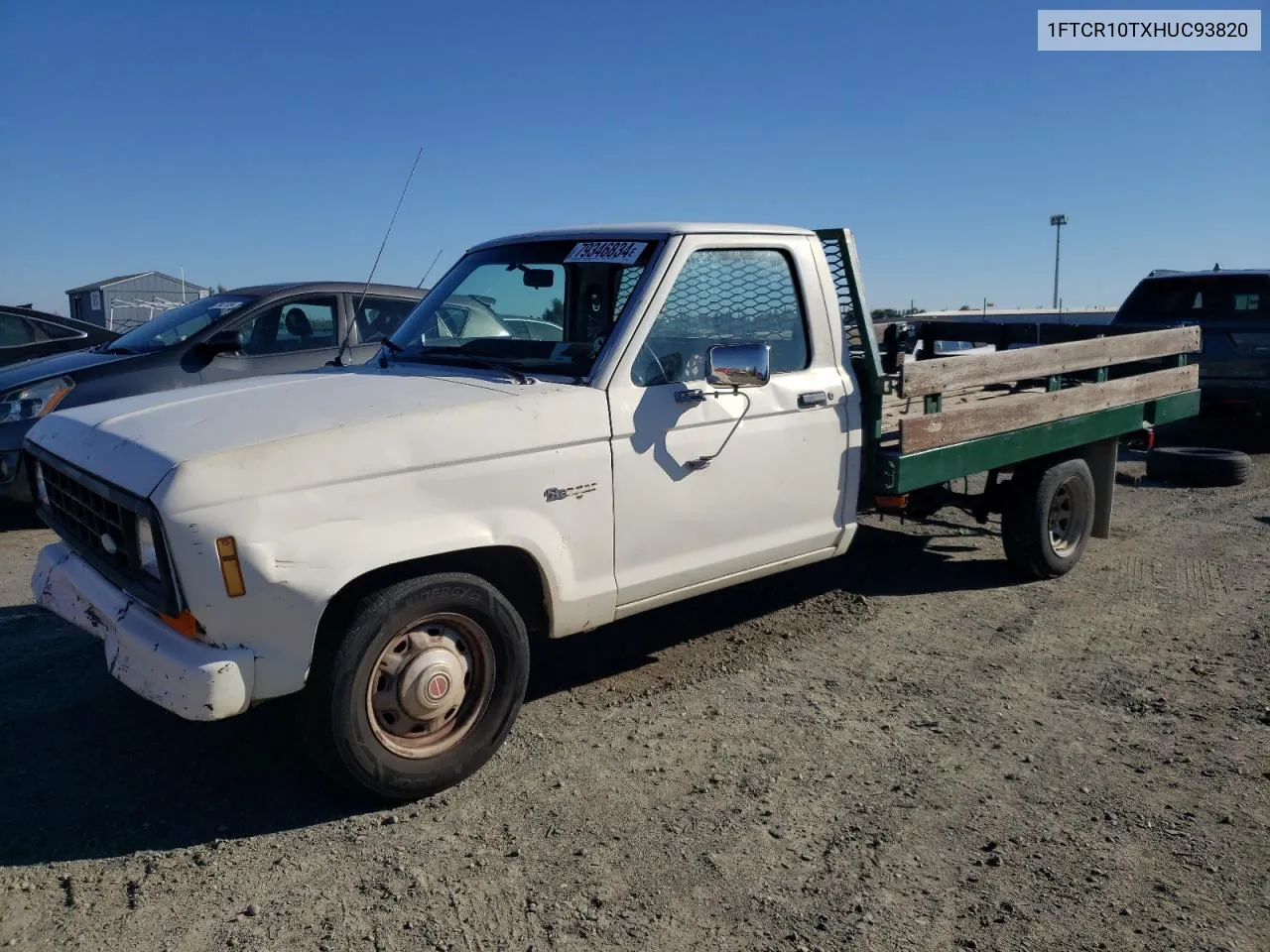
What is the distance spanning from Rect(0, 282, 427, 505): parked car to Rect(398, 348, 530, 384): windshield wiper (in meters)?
2.54

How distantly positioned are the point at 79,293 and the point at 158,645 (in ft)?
72.6

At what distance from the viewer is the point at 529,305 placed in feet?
15.0

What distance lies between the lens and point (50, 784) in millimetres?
3537

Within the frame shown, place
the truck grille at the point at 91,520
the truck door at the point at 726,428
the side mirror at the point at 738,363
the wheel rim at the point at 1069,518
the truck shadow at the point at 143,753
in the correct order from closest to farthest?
the truck grille at the point at 91,520
the truck shadow at the point at 143,753
the side mirror at the point at 738,363
the truck door at the point at 726,428
the wheel rim at the point at 1069,518

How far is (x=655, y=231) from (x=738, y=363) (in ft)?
2.74

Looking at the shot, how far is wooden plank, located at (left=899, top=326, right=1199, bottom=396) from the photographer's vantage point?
5.00 metres

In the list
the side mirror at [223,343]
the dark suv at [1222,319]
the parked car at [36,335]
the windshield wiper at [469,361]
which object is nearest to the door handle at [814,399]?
the windshield wiper at [469,361]

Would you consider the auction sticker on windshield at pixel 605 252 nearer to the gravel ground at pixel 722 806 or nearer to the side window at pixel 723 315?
the side window at pixel 723 315

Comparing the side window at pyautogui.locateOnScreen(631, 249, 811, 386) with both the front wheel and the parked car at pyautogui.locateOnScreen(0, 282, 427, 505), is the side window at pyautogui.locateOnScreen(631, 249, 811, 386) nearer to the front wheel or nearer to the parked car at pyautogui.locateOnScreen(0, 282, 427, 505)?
the front wheel

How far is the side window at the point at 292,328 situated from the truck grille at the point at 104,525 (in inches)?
154

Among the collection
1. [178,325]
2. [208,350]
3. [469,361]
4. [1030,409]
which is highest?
[178,325]

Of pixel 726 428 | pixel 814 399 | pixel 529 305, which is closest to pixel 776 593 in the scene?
pixel 814 399

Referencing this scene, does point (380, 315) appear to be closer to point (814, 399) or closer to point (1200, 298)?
point (814, 399)

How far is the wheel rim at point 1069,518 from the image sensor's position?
20.4ft
